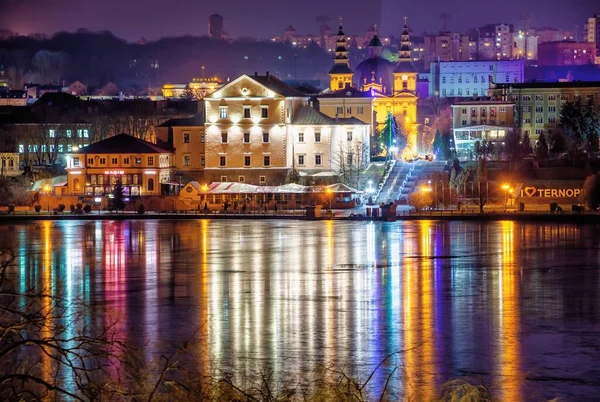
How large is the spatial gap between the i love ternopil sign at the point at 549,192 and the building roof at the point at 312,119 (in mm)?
16238

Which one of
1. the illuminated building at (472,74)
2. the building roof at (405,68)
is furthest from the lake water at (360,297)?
the illuminated building at (472,74)

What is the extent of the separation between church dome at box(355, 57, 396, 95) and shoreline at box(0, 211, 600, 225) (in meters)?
73.6

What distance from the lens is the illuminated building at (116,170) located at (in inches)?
2891

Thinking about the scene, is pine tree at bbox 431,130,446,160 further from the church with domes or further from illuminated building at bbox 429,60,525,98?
illuminated building at bbox 429,60,525,98

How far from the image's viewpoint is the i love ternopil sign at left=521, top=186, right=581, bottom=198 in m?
65.0

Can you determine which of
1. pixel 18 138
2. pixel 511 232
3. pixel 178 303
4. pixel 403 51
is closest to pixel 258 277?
pixel 178 303

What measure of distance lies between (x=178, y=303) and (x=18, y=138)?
62818mm

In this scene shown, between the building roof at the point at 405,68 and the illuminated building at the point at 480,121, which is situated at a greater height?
the building roof at the point at 405,68

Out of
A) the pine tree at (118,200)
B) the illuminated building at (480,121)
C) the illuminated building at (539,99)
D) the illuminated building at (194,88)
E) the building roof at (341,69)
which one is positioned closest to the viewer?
the pine tree at (118,200)

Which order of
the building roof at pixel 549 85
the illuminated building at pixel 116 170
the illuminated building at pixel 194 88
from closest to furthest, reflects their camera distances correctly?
1. the illuminated building at pixel 116 170
2. the building roof at pixel 549 85
3. the illuminated building at pixel 194 88

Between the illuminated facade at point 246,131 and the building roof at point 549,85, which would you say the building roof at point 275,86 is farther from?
the building roof at point 549,85

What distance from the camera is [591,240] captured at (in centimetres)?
4506

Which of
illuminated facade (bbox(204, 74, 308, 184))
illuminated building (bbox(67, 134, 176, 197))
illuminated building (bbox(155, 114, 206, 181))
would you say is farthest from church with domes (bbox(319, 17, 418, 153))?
illuminated building (bbox(67, 134, 176, 197))

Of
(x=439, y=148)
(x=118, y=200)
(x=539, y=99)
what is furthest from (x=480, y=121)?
(x=118, y=200)
